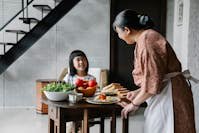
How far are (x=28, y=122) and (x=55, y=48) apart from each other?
150 cm

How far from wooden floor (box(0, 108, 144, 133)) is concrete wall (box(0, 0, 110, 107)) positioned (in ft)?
1.06

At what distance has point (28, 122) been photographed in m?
4.68

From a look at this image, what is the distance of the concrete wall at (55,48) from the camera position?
555 centimetres

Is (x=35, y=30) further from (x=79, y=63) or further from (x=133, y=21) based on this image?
(x=133, y=21)

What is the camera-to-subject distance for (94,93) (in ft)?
8.54

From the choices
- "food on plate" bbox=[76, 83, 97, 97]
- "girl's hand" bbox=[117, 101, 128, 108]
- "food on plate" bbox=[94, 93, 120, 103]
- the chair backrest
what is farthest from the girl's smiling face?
the chair backrest

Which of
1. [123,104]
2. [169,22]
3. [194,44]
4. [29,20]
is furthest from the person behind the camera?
[169,22]

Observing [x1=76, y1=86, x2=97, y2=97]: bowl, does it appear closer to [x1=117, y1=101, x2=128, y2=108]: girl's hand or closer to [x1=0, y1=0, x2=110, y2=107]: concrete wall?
[x1=117, y1=101, x2=128, y2=108]: girl's hand

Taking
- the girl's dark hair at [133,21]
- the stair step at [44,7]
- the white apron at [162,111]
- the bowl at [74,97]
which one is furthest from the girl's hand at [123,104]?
the stair step at [44,7]

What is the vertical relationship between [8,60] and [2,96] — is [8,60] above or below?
above

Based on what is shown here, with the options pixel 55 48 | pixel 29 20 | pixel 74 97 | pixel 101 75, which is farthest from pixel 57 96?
pixel 55 48

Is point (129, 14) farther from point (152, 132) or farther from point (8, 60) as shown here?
point (8, 60)

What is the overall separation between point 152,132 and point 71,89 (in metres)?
0.69

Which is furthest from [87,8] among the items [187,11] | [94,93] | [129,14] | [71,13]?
[129,14]
